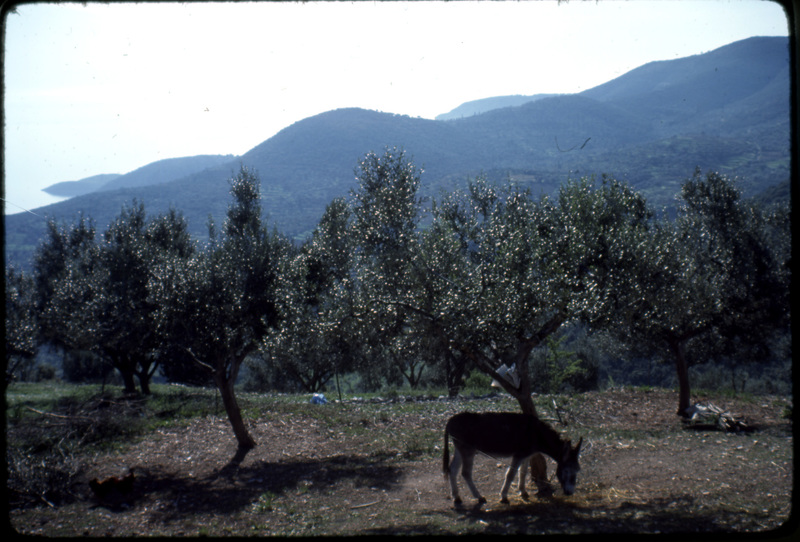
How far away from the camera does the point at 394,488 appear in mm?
10406

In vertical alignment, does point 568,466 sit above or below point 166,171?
below

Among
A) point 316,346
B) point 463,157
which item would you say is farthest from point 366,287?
point 463,157

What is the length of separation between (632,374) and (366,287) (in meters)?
44.5

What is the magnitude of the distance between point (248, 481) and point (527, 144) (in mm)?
122932

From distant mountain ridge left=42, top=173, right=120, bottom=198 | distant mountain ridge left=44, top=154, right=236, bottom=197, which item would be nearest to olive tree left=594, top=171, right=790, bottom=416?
distant mountain ridge left=42, top=173, right=120, bottom=198

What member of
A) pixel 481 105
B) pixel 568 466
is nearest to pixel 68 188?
pixel 568 466

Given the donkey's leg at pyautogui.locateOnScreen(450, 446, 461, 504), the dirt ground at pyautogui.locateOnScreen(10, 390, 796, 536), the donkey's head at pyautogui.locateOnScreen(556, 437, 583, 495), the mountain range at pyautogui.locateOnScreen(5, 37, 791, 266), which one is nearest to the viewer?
the dirt ground at pyautogui.locateOnScreen(10, 390, 796, 536)

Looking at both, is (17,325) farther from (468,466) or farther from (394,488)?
(468,466)

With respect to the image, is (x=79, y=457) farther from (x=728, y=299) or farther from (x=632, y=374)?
(x=632, y=374)

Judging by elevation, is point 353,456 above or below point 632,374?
above

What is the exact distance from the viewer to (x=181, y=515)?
9148mm

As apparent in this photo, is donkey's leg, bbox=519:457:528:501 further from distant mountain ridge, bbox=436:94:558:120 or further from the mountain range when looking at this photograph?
distant mountain ridge, bbox=436:94:558:120

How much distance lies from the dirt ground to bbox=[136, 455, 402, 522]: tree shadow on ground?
47mm

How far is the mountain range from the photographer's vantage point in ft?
291
